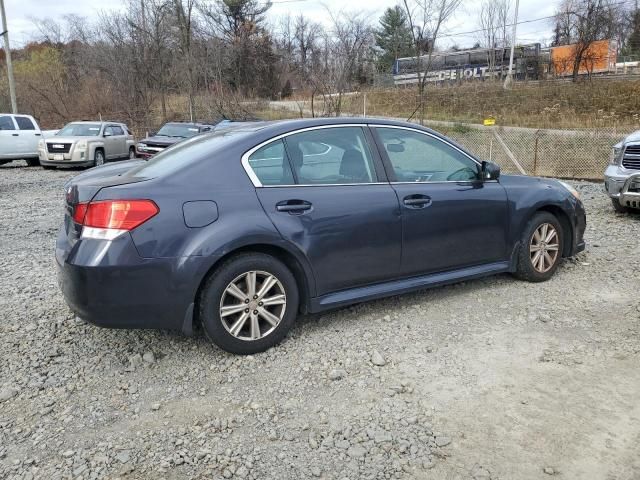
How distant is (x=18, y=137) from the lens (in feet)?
57.0

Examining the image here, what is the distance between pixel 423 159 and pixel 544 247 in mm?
1522

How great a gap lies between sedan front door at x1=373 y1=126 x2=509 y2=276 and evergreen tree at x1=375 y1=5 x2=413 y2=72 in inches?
1746

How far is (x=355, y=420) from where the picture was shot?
2916 millimetres

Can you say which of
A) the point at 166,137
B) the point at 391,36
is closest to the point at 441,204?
the point at 166,137

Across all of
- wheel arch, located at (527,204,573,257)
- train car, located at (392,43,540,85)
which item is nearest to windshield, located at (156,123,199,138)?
wheel arch, located at (527,204,573,257)

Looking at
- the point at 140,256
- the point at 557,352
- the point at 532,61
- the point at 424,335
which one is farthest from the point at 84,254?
the point at 532,61

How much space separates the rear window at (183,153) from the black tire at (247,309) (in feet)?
2.43

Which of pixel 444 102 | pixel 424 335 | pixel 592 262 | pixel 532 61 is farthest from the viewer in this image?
pixel 532 61

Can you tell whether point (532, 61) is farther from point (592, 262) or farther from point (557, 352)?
point (557, 352)

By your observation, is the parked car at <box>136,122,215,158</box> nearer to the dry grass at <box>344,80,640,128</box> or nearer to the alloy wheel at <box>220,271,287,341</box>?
the dry grass at <box>344,80,640,128</box>

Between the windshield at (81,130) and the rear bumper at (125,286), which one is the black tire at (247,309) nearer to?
the rear bumper at (125,286)

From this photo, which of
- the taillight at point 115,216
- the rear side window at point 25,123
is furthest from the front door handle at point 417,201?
the rear side window at point 25,123

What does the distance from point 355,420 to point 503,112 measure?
2860 centimetres

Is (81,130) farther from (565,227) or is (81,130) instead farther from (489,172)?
(565,227)
